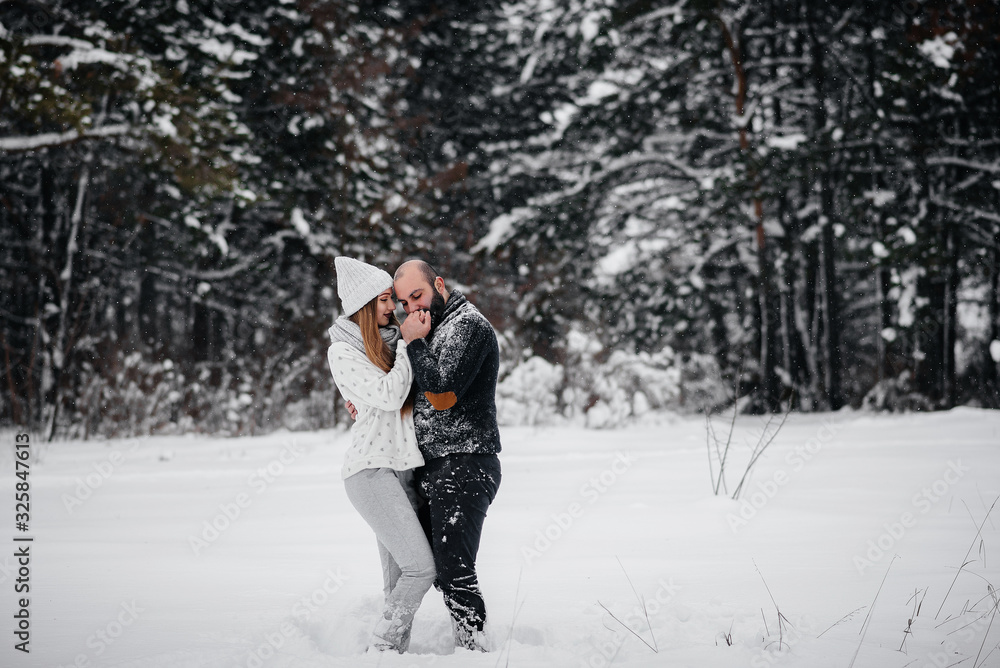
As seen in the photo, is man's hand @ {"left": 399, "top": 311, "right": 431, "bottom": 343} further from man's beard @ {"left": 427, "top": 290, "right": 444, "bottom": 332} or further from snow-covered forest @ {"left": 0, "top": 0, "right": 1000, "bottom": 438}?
snow-covered forest @ {"left": 0, "top": 0, "right": 1000, "bottom": 438}

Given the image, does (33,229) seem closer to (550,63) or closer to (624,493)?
(550,63)

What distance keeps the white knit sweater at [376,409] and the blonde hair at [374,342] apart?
0.10 ft

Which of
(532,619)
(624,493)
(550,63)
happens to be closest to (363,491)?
(532,619)

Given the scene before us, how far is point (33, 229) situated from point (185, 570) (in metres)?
13.3

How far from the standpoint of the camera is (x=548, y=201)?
13.6 metres

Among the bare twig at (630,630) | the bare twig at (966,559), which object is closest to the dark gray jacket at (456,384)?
the bare twig at (630,630)

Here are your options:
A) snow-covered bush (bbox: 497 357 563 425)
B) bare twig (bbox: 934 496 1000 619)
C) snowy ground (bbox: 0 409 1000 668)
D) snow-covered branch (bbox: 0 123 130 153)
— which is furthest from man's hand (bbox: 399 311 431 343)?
snow-covered branch (bbox: 0 123 130 153)

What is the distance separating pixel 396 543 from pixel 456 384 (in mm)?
672

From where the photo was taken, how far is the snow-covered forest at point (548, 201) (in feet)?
36.0

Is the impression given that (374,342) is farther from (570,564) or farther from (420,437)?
(570,564)

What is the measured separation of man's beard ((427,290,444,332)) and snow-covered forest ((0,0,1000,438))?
789cm

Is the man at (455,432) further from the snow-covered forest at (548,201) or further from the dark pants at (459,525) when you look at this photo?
the snow-covered forest at (548,201)

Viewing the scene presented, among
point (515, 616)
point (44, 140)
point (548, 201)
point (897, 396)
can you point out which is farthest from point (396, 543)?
point (897, 396)

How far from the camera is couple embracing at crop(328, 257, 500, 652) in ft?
9.23
